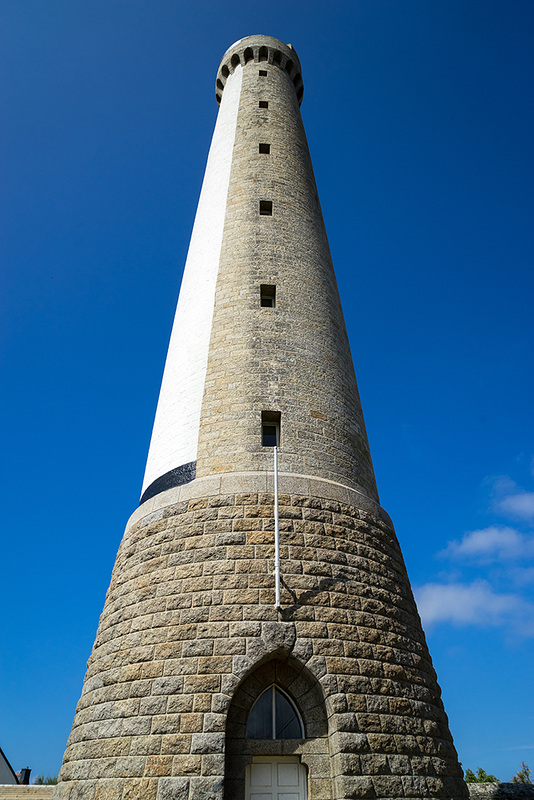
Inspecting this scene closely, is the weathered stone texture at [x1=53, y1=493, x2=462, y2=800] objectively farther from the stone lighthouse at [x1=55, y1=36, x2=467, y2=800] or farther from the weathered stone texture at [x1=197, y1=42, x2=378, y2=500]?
the weathered stone texture at [x1=197, y1=42, x2=378, y2=500]

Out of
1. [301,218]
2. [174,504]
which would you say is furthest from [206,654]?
[301,218]

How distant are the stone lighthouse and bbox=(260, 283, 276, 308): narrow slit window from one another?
45 millimetres

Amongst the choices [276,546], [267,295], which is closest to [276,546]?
[276,546]

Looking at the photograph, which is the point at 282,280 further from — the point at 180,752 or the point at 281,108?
the point at 180,752

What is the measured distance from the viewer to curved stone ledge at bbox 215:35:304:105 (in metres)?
18.2

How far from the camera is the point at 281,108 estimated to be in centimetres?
1585

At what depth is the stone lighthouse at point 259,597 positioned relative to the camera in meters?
6.90

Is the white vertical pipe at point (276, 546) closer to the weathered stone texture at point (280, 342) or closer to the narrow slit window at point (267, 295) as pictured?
the weathered stone texture at point (280, 342)

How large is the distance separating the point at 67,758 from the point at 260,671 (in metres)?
3.04

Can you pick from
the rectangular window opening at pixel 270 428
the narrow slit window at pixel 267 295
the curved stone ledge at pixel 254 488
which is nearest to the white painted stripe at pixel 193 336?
the curved stone ledge at pixel 254 488

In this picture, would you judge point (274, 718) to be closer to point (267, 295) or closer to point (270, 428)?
point (270, 428)

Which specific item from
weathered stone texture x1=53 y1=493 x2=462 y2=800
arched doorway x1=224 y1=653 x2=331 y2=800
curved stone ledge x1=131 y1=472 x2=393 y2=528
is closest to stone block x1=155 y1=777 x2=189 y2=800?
weathered stone texture x1=53 y1=493 x2=462 y2=800

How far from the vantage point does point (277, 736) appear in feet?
23.7

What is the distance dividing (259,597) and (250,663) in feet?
2.69
